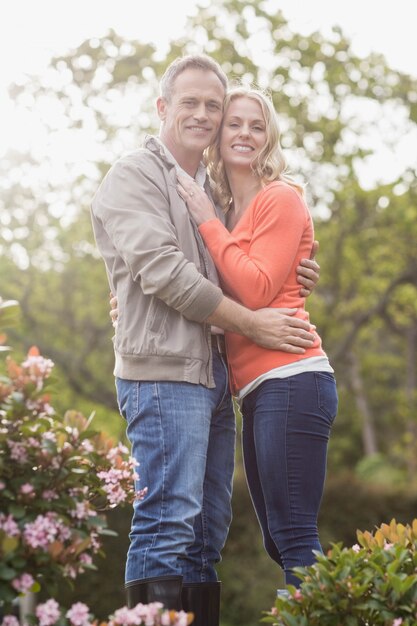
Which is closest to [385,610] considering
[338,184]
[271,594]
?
[271,594]

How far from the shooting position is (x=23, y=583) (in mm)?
2732

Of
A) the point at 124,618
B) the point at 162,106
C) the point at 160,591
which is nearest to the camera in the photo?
the point at 124,618

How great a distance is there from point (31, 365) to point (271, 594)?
1039 centimetres

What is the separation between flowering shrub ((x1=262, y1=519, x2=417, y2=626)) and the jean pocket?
0.73 metres

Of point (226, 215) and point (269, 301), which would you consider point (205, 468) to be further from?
point (226, 215)

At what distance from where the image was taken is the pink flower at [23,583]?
107 inches

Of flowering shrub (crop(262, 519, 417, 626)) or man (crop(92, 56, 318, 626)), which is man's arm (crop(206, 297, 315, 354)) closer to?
man (crop(92, 56, 318, 626))

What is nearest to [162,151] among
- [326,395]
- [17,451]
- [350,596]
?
[326,395]

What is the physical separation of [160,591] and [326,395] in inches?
38.9

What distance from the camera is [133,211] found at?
3703 mm

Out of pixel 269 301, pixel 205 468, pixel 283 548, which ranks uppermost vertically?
pixel 269 301

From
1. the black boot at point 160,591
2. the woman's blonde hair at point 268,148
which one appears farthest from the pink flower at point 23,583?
the woman's blonde hair at point 268,148

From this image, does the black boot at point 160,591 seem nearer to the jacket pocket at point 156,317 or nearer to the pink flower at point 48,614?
the pink flower at point 48,614

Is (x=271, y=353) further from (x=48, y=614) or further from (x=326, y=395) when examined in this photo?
(x=48, y=614)
